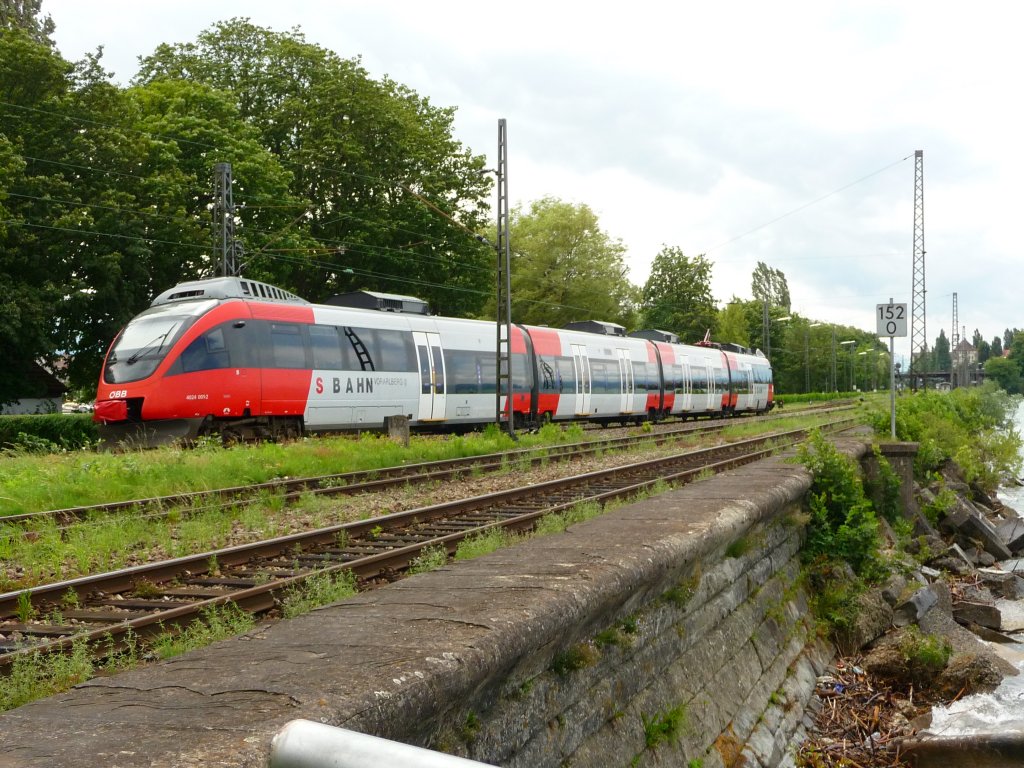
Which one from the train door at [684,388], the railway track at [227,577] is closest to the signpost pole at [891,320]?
A: the railway track at [227,577]

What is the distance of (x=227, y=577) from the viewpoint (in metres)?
7.23

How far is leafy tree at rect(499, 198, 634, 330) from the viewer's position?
59.8 meters

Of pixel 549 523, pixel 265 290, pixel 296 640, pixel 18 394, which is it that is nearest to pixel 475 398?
pixel 265 290

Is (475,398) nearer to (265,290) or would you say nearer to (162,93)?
(265,290)

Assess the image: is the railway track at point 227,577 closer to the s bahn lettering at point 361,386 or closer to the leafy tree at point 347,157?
the s bahn lettering at point 361,386

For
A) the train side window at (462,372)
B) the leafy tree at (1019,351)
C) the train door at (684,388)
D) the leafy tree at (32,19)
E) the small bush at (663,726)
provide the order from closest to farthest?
the small bush at (663,726), the train side window at (462,372), the train door at (684,388), the leafy tree at (32,19), the leafy tree at (1019,351)

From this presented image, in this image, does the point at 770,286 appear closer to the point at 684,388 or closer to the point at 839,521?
the point at 684,388

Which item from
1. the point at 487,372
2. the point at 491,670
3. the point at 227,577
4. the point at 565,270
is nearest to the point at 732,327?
the point at 565,270

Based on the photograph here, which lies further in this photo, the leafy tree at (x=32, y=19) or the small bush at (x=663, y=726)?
the leafy tree at (x=32, y=19)

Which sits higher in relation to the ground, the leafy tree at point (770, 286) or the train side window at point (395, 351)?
the leafy tree at point (770, 286)

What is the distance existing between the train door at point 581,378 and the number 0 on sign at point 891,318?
1206 cm

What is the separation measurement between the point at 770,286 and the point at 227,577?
127 m

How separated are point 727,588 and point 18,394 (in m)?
29.7

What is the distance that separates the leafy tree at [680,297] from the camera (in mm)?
71438
